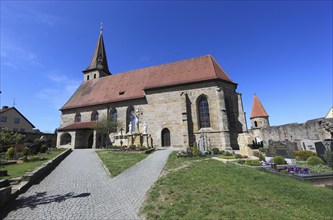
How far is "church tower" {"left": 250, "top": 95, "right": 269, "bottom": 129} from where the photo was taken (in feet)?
107

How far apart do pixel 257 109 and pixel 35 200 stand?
36295 millimetres

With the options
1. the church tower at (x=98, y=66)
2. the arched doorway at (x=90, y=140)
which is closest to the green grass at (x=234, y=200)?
the arched doorway at (x=90, y=140)

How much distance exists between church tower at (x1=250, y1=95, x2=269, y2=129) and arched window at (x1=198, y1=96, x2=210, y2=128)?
15.8 m

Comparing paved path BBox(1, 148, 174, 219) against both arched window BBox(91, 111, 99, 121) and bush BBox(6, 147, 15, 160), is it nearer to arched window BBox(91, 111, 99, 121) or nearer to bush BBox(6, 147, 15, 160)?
bush BBox(6, 147, 15, 160)

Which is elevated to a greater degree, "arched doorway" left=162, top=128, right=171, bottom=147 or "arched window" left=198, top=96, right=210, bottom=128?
"arched window" left=198, top=96, right=210, bottom=128

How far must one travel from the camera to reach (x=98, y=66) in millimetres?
36906

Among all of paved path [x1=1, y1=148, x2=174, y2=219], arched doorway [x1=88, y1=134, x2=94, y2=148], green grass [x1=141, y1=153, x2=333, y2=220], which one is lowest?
green grass [x1=141, y1=153, x2=333, y2=220]

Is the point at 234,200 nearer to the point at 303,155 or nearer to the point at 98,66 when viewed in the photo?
the point at 303,155

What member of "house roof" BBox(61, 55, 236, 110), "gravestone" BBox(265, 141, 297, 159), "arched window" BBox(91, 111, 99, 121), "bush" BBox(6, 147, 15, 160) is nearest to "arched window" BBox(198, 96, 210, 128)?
"house roof" BBox(61, 55, 236, 110)

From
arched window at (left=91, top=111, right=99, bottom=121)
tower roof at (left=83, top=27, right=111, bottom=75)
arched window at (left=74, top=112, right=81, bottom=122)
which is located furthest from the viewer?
tower roof at (left=83, top=27, right=111, bottom=75)

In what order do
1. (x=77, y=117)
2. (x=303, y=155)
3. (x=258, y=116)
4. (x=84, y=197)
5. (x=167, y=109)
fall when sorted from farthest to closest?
(x=258, y=116)
(x=77, y=117)
(x=167, y=109)
(x=303, y=155)
(x=84, y=197)

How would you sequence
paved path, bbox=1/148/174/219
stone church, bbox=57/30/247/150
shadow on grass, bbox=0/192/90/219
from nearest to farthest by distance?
paved path, bbox=1/148/174/219
shadow on grass, bbox=0/192/90/219
stone church, bbox=57/30/247/150

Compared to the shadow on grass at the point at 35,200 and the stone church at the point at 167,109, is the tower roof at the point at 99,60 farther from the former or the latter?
the shadow on grass at the point at 35,200

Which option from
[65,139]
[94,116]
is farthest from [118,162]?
[65,139]
